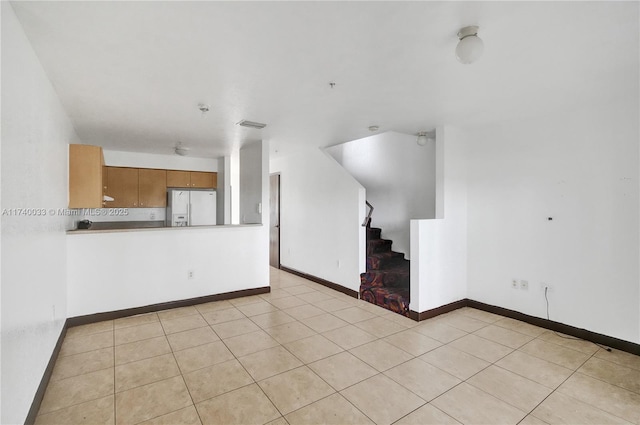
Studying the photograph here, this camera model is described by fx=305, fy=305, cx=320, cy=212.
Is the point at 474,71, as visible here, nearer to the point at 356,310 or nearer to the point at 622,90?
the point at 622,90

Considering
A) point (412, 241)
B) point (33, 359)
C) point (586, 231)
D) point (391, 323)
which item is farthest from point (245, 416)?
point (586, 231)

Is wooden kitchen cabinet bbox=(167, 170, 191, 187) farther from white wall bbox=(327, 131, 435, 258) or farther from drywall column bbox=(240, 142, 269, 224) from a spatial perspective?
white wall bbox=(327, 131, 435, 258)

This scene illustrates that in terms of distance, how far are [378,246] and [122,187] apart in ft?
14.9

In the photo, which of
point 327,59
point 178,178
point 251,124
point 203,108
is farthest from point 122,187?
point 327,59

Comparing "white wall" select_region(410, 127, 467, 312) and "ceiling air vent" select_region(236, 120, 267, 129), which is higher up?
"ceiling air vent" select_region(236, 120, 267, 129)

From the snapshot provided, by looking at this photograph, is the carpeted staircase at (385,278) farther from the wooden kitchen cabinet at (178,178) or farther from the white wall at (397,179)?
the wooden kitchen cabinet at (178,178)

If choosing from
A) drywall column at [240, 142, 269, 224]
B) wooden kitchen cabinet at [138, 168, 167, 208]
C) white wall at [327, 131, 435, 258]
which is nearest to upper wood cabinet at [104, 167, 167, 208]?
wooden kitchen cabinet at [138, 168, 167, 208]

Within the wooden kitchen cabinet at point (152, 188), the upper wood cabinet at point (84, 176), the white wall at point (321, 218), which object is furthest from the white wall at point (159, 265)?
the wooden kitchen cabinet at point (152, 188)

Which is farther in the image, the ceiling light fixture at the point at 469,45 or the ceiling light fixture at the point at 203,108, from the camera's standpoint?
the ceiling light fixture at the point at 203,108

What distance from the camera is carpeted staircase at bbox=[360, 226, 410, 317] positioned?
3.88 meters

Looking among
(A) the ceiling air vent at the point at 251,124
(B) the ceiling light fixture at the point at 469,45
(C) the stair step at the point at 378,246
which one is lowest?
(C) the stair step at the point at 378,246

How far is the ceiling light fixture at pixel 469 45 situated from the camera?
1.72 m

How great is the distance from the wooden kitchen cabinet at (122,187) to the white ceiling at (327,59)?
208cm

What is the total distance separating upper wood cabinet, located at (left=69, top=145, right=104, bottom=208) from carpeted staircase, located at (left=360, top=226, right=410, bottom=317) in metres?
3.45
